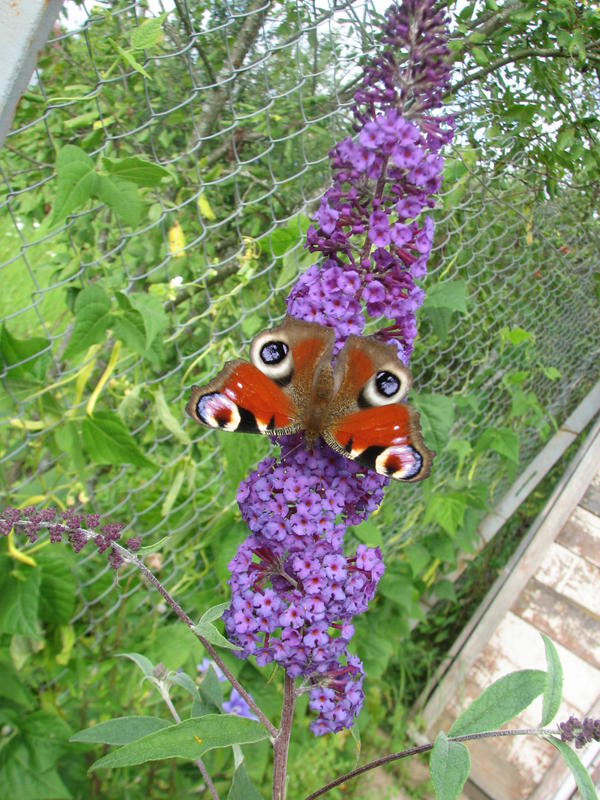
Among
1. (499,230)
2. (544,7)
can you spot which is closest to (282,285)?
(544,7)

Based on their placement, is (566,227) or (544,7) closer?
(544,7)

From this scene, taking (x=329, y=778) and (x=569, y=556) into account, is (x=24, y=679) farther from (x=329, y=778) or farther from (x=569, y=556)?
(x=569, y=556)

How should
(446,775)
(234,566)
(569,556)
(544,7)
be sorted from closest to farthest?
(446,775)
(234,566)
(544,7)
(569,556)

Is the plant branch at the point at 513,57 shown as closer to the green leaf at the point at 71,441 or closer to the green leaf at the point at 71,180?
the green leaf at the point at 71,180

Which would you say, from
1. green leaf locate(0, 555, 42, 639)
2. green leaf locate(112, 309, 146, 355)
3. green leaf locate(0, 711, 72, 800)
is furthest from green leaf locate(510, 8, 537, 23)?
green leaf locate(0, 711, 72, 800)

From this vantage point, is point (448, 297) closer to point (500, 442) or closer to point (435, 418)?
point (435, 418)

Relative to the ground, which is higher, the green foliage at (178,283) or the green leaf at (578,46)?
the green leaf at (578,46)

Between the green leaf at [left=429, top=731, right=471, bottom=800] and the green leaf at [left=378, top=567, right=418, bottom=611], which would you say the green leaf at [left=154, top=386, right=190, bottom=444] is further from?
the green leaf at [left=378, top=567, right=418, bottom=611]

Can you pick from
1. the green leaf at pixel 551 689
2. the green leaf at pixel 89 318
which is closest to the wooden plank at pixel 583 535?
the green leaf at pixel 551 689
